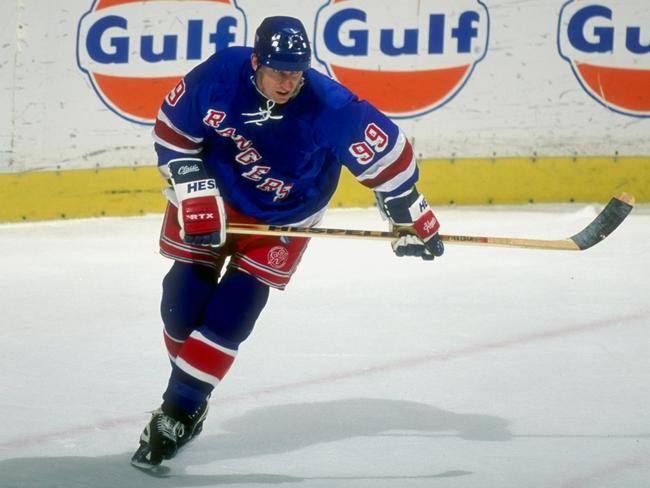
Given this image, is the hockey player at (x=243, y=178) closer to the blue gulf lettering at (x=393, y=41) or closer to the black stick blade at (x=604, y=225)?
the black stick blade at (x=604, y=225)

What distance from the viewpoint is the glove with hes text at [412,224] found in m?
3.05

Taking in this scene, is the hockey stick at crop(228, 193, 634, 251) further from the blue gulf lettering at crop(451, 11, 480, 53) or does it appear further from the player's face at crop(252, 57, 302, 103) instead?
the blue gulf lettering at crop(451, 11, 480, 53)

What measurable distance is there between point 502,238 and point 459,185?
3.08 metres

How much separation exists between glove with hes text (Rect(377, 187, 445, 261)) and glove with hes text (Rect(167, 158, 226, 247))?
0.39 meters

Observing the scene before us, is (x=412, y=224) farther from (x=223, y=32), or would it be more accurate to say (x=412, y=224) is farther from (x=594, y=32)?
(x=594, y=32)

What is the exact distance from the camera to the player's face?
113 inches

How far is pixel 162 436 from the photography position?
2.90m

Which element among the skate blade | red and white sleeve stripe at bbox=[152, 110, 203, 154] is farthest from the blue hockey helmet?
the skate blade

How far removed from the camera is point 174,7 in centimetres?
619

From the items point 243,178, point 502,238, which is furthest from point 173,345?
point 502,238

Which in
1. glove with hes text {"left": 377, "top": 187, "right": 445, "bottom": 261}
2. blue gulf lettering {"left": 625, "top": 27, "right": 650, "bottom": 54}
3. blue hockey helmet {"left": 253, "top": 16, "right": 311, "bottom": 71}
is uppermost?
blue hockey helmet {"left": 253, "top": 16, "right": 311, "bottom": 71}

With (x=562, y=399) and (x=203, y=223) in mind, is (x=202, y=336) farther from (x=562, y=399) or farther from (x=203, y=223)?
(x=562, y=399)

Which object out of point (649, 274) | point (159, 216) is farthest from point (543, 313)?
point (159, 216)

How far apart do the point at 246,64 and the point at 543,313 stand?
1.83 metres
